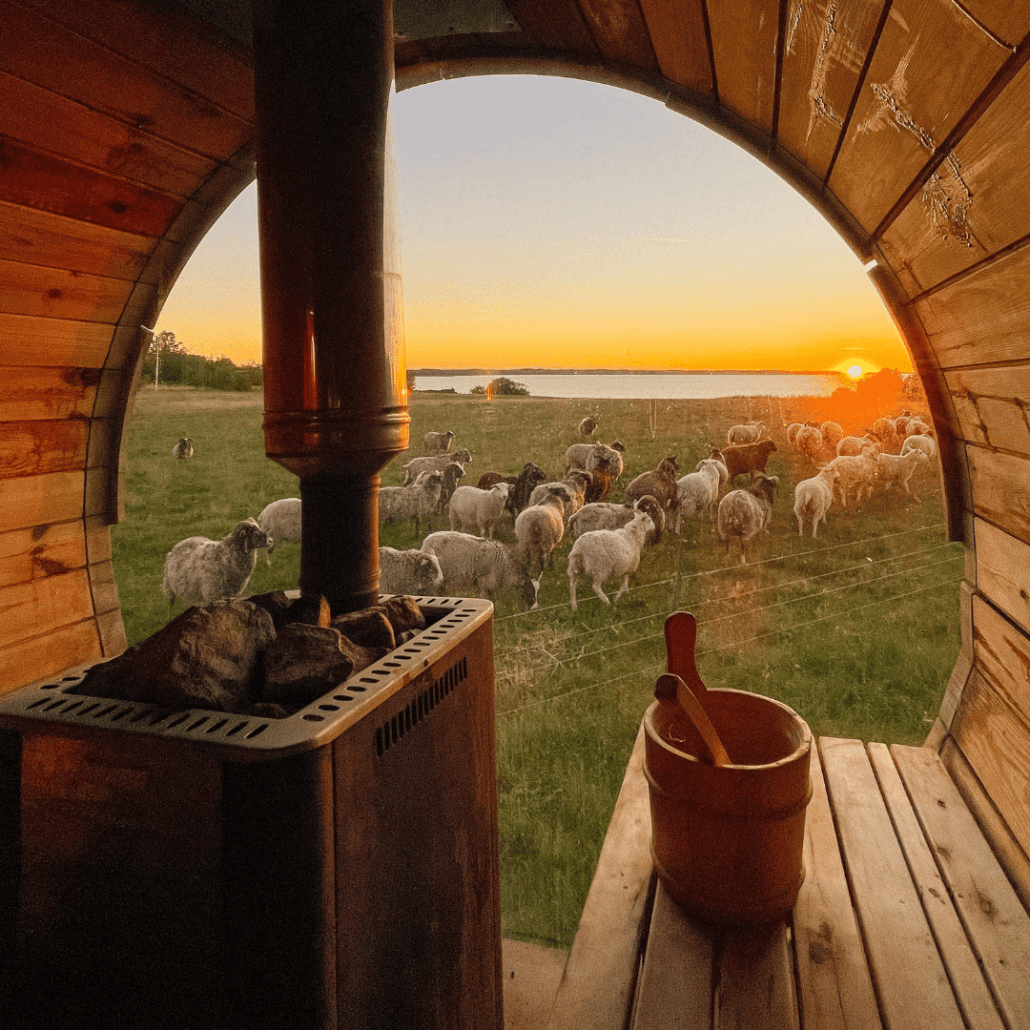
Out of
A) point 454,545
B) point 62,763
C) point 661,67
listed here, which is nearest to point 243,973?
point 62,763

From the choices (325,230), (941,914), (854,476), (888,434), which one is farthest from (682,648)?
(888,434)

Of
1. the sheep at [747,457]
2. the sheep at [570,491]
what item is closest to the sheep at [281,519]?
the sheep at [570,491]

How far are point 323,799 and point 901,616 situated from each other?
5581mm

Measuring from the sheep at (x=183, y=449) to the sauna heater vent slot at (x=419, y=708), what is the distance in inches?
521

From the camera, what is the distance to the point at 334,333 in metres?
1.41

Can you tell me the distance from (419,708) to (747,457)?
1093cm

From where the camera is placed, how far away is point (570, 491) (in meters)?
8.19

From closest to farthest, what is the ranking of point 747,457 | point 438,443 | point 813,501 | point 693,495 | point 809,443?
1. point 813,501
2. point 693,495
3. point 747,457
4. point 809,443
5. point 438,443

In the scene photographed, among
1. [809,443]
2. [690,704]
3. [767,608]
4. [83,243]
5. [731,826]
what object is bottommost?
[767,608]

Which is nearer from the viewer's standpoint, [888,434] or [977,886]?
[977,886]

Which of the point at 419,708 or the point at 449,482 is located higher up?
the point at 419,708

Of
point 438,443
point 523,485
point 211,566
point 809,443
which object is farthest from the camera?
point 438,443

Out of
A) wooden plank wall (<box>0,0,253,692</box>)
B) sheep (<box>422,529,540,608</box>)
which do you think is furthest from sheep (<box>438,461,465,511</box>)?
wooden plank wall (<box>0,0,253,692</box>)

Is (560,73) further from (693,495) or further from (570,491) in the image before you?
(693,495)
